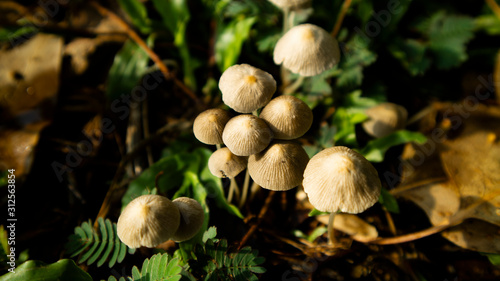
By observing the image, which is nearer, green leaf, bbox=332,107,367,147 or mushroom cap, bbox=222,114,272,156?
mushroom cap, bbox=222,114,272,156

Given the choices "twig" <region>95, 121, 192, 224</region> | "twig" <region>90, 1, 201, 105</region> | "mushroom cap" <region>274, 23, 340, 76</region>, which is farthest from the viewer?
"twig" <region>90, 1, 201, 105</region>

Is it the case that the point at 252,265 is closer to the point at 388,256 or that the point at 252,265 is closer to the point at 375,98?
the point at 388,256

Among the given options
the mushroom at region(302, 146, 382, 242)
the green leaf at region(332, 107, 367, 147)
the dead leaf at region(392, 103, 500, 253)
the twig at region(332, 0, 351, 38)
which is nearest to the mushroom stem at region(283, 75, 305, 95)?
the green leaf at region(332, 107, 367, 147)

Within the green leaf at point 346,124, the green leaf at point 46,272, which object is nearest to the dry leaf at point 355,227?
the green leaf at point 346,124

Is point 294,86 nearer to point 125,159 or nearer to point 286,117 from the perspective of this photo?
point 286,117

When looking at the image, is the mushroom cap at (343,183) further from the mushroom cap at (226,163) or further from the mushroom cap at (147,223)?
the mushroom cap at (147,223)

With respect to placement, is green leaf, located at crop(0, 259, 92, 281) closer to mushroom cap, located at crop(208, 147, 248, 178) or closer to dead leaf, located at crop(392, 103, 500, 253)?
mushroom cap, located at crop(208, 147, 248, 178)
